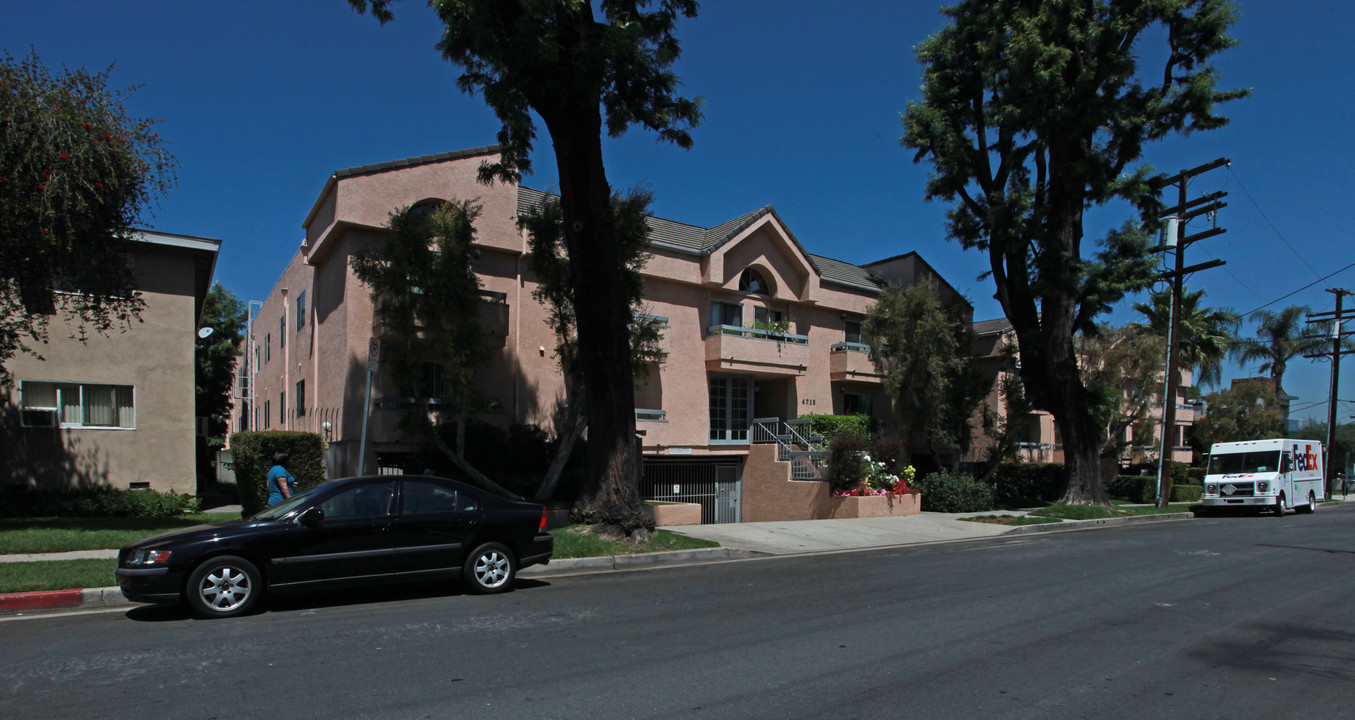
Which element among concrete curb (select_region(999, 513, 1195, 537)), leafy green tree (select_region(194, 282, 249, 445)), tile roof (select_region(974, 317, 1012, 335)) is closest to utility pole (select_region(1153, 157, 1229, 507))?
concrete curb (select_region(999, 513, 1195, 537))

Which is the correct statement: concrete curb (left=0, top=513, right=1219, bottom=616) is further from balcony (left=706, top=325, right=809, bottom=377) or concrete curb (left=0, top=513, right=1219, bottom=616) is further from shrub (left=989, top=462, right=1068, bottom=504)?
shrub (left=989, top=462, right=1068, bottom=504)

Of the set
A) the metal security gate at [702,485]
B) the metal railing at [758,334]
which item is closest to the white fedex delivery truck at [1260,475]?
the metal railing at [758,334]

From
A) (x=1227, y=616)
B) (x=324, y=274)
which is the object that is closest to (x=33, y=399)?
(x=324, y=274)

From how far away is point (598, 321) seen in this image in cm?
1360

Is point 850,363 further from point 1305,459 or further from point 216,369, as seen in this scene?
point 216,369

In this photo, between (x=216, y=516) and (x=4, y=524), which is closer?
(x=4, y=524)

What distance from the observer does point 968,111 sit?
24453mm

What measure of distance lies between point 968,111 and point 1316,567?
52.4 ft

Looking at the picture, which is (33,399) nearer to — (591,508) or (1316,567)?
(591,508)

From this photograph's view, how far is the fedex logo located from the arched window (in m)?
17.9

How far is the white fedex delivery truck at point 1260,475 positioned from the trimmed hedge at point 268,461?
25.9 m

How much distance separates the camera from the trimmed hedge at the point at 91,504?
16047 millimetres

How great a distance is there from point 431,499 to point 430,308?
7628 millimetres

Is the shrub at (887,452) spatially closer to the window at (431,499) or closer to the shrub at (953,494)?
the shrub at (953,494)
